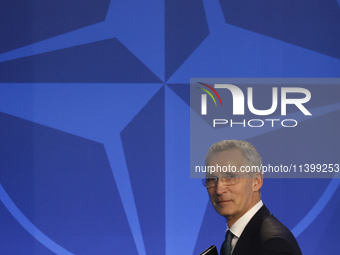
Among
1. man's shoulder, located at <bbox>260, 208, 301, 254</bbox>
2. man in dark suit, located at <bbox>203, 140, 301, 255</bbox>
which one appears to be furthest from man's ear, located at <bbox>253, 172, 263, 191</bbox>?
man's shoulder, located at <bbox>260, 208, 301, 254</bbox>

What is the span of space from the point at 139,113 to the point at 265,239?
5.91 ft

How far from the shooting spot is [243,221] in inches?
49.1

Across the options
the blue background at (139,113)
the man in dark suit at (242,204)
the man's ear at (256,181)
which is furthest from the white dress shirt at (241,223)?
the blue background at (139,113)

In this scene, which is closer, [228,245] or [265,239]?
[265,239]

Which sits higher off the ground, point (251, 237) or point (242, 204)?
point (242, 204)

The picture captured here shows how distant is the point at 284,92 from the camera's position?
8.50 feet

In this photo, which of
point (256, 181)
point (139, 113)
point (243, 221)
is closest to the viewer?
point (243, 221)

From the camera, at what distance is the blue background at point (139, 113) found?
2.73 m

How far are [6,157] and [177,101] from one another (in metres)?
1.45

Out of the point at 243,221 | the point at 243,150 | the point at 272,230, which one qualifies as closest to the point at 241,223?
the point at 243,221

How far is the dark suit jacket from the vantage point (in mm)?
1070

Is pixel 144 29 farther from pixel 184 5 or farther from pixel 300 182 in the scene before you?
pixel 300 182

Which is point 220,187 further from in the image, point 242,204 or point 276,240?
point 276,240

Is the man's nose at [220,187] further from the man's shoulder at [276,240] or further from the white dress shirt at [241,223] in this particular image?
the man's shoulder at [276,240]
